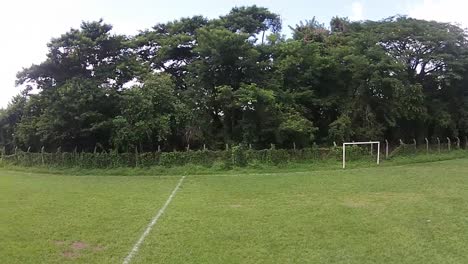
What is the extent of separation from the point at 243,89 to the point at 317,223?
639 inches

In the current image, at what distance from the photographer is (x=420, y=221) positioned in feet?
30.9

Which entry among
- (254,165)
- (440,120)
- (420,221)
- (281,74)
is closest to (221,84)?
(281,74)

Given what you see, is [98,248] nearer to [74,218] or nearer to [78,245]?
[78,245]

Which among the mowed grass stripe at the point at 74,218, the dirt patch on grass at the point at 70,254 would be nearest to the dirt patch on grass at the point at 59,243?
the mowed grass stripe at the point at 74,218

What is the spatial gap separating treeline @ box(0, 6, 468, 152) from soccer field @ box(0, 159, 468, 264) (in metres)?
7.97

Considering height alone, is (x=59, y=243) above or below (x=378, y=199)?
below

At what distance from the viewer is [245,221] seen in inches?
391

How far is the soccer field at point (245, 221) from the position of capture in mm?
7191

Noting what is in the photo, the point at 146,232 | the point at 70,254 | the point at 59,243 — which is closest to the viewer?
the point at 70,254

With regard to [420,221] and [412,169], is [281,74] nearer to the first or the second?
[412,169]

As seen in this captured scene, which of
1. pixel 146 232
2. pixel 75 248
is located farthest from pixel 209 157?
pixel 75 248

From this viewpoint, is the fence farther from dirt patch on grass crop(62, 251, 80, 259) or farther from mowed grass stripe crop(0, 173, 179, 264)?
dirt patch on grass crop(62, 251, 80, 259)

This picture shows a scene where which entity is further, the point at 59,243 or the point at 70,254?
the point at 59,243

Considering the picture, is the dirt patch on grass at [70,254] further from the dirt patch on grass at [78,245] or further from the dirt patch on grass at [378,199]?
the dirt patch on grass at [378,199]
